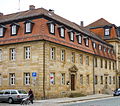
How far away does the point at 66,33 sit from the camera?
1492 inches

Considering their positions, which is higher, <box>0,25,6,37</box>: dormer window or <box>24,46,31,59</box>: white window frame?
<box>0,25,6,37</box>: dormer window

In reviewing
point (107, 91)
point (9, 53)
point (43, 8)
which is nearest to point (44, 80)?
point (9, 53)

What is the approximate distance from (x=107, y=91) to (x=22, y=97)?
25.7 metres

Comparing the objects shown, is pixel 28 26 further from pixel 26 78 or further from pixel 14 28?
pixel 26 78

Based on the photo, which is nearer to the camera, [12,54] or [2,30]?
[12,54]

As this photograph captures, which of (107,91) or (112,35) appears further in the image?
(112,35)

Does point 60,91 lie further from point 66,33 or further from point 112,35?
point 112,35

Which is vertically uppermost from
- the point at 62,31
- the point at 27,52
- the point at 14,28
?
the point at 14,28

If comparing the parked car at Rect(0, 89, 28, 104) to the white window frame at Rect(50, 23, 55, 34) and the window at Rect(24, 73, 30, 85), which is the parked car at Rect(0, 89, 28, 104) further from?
the white window frame at Rect(50, 23, 55, 34)

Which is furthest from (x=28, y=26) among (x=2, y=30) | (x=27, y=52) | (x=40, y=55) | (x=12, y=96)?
(x=12, y=96)

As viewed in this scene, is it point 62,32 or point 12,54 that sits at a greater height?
point 62,32

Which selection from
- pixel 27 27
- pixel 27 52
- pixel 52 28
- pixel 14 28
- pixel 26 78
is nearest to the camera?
pixel 26 78

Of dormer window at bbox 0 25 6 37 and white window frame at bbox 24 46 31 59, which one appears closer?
white window frame at bbox 24 46 31 59

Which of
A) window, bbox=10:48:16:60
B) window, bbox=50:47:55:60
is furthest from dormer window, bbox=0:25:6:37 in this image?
window, bbox=50:47:55:60
